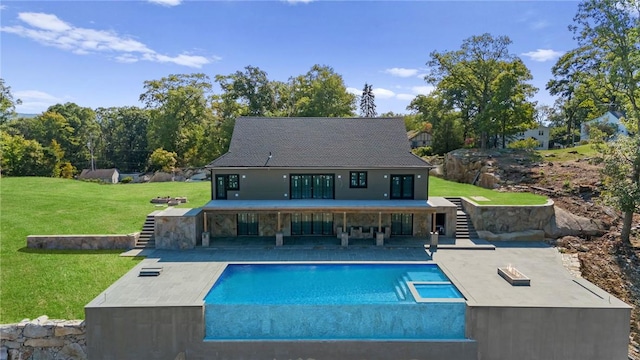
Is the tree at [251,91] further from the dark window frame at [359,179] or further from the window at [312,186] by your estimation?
the dark window frame at [359,179]

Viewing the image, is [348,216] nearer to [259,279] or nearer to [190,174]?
[259,279]

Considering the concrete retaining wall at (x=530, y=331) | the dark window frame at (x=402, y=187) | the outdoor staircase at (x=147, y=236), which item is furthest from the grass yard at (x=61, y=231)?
the concrete retaining wall at (x=530, y=331)

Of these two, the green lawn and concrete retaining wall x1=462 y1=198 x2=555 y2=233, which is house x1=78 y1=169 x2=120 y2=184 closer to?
the green lawn

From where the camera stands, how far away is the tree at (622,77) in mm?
16547

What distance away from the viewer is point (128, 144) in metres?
51.7

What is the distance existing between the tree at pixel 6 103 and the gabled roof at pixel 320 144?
83.4ft

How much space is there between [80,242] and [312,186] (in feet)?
38.4

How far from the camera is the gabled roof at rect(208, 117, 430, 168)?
1938 centimetres

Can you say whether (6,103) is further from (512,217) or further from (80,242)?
(512,217)

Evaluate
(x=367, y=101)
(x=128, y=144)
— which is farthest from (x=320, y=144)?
(x=367, y=101)

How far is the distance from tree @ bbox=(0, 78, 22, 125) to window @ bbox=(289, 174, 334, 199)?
30.4 metres

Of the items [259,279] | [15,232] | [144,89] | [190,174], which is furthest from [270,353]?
[144,89]

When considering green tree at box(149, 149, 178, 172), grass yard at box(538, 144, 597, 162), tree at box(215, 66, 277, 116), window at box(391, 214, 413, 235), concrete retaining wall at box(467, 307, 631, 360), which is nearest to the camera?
concrete retaining wall at box(467, 307, 631, 360)

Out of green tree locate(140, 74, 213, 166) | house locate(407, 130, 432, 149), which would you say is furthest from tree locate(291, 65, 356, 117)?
house locate(407, 130, 432, 149)
